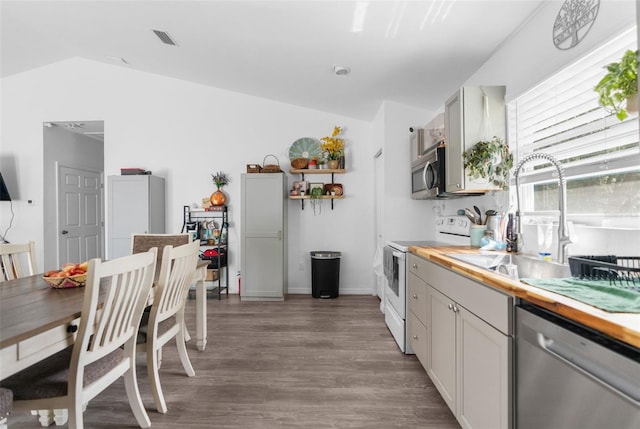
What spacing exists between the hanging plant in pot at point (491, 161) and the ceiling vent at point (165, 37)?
3.18 metres

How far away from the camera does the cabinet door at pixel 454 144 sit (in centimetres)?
233

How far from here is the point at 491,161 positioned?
2.24 metres

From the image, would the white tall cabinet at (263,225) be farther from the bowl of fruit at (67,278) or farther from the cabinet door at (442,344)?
the cabinet door at (442,344)

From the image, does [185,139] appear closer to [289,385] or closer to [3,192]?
[3,192]

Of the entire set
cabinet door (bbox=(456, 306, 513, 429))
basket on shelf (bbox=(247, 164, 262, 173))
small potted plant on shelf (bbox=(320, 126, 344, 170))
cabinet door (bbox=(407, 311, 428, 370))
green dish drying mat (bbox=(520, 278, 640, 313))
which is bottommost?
cabinet door (bbox=(407, 311, 428, 370))

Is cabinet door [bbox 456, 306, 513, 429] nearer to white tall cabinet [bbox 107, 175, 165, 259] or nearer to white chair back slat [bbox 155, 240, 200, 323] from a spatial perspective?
white chair back slat [bbox 155, 240, 200, 323]

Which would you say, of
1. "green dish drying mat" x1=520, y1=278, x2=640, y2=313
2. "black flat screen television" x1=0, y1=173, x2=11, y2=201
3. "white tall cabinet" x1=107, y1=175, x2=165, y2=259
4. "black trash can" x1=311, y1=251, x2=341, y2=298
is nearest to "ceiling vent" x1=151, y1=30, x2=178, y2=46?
"white tall cabinet" x1=107, y1=175, x2=165, y2=259

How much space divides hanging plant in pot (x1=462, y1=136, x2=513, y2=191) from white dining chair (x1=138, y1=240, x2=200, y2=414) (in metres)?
2.01

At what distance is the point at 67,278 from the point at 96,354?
0.63 meters

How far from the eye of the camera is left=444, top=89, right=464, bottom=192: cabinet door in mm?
2330

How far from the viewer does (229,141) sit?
4.80 m

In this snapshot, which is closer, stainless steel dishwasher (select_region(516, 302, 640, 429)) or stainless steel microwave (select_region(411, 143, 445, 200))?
stainless steel dishwasher (select_region(516, 302, 640, 429))

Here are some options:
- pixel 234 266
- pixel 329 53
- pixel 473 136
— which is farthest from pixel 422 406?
pixel 234 266

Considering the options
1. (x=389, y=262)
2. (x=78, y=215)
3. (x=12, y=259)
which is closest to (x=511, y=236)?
(x=389, y=262)
